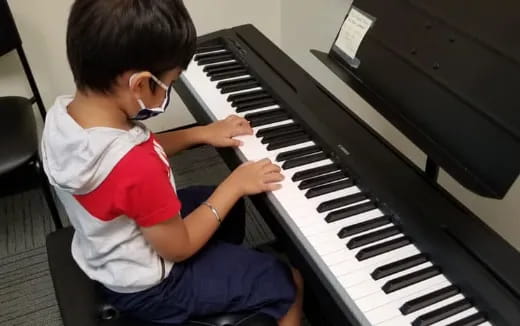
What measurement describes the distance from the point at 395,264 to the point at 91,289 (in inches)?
25.7

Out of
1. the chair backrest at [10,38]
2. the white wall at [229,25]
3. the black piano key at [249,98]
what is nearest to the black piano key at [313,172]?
the black piano key at [249,98]

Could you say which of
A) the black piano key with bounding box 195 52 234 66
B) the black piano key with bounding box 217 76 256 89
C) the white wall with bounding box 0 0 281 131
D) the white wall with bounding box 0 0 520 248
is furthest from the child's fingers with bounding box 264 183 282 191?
the white wall with bounding box 0 0 281 131

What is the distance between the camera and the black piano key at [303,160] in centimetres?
119

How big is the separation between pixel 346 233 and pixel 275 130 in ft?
1.23

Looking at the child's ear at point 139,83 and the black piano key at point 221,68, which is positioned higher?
the child's ear at point 139,83

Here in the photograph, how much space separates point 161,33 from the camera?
952 millimetres

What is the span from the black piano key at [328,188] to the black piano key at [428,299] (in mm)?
292

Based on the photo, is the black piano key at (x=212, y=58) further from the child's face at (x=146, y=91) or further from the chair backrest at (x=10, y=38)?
the chair backrest at (x=10, y=38)

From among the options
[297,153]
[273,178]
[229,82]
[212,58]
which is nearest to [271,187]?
[273,178]

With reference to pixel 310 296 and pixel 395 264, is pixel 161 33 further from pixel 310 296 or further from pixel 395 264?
pixel 310 296

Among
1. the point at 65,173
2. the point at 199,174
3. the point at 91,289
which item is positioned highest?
the point at 65,173

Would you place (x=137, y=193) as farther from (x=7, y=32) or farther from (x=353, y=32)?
(x=7, y=32)

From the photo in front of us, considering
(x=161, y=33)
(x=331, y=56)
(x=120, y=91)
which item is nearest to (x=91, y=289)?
(x=120, y=91)

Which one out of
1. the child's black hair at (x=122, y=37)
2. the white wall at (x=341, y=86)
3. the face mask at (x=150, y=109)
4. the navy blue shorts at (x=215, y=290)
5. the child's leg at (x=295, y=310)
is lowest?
the child's leg at (x=295, y=310)
